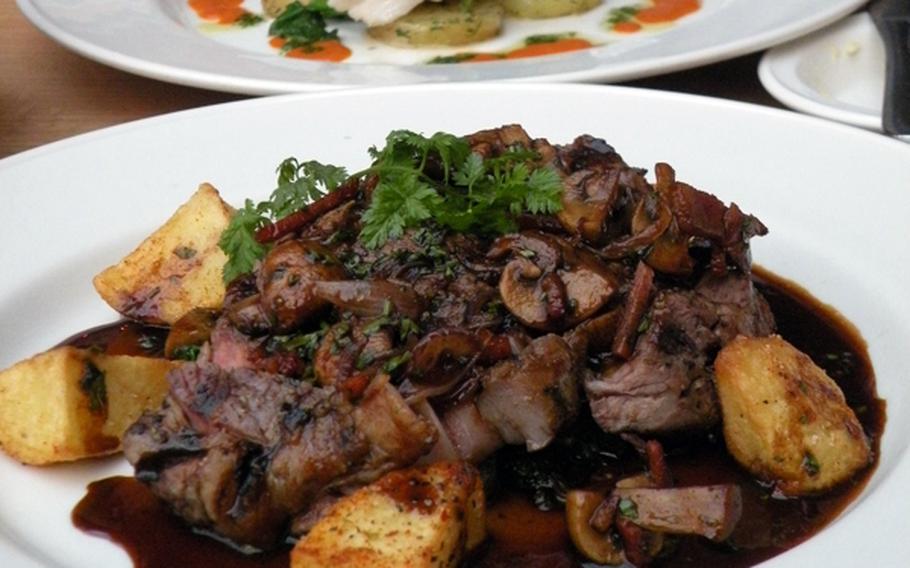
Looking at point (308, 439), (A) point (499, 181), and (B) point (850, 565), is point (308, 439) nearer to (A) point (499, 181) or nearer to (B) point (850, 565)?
(A) point (499, 181)

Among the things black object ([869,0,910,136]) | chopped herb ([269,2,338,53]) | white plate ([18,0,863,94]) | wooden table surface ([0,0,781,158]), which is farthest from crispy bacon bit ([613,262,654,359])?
chopped herb ([269,2,338,53])

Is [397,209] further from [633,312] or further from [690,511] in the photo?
[690,511]

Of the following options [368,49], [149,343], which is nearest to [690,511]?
[149,343]

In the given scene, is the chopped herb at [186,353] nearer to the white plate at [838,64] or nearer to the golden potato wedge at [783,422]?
the golden potato wedge at [783,422]

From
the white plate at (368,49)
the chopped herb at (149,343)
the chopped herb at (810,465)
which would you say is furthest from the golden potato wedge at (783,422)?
the white plate at (368,49)

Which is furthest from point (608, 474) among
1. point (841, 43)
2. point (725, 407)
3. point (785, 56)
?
point (841, 43)
